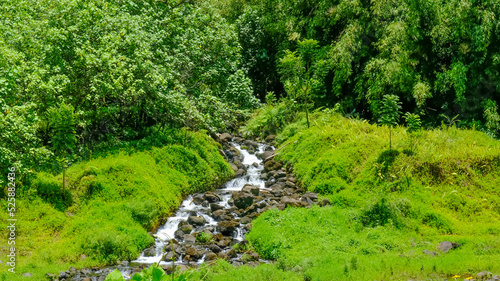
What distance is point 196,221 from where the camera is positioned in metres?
12.5

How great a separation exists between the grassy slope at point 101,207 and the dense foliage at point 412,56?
8586mm

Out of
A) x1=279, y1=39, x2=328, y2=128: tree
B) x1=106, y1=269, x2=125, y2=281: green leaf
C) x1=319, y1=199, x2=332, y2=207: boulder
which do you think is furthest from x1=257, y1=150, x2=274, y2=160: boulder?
x1=106, y1=269, x2=125, y2=281: green leaf

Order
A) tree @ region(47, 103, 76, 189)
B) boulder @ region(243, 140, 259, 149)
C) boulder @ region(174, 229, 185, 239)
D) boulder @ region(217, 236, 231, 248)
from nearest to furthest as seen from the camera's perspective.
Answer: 1. boulder @ region(217, 236, 231, 248)
2. tree @ region(47, 103, 76, 189)
3. boulder @ region(174, 229, 185, 239)
4. boulder @ region(243, 140, 259, 149)

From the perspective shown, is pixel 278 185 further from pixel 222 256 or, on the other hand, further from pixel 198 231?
pixel 222 256

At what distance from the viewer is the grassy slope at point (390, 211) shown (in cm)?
930

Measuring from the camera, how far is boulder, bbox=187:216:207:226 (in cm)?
1248

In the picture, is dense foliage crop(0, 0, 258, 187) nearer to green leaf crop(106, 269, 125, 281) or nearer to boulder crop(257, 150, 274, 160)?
boulder crop(257, 150, 274, 160)

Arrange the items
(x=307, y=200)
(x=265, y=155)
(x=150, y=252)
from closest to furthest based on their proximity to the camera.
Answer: (x=150, y=252) → (x=307, y=200) → (x=265, y=155)

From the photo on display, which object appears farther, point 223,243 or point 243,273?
point 223,243

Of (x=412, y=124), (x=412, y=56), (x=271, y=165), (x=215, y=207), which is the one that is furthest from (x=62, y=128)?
(x=412, y=56)

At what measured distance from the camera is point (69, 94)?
13.6 meters

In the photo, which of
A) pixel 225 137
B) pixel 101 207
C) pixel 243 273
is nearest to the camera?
pixel 243 273

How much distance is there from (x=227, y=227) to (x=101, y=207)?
11.7 feet

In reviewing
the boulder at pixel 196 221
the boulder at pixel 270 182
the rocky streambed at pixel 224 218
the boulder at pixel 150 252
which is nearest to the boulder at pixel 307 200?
the rocky streambed at pixel 224 218
